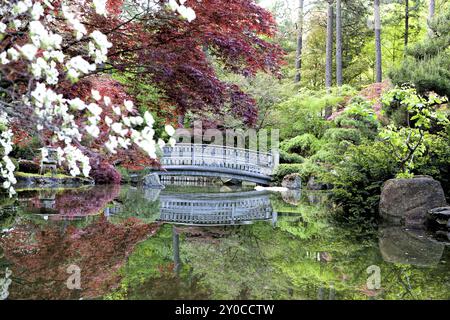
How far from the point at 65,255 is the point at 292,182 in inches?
555

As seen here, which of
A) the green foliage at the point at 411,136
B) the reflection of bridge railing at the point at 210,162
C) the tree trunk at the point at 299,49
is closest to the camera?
the green foliage at the point at 411,136

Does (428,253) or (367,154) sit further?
(367,154)

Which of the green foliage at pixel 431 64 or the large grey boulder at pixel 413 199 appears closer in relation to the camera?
the large grey boulder at pixel 413 199

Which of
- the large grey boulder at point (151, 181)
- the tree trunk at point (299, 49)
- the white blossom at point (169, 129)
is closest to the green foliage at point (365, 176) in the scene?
the white blossom at point (169, 129)

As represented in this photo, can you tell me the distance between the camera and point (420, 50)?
11.8m

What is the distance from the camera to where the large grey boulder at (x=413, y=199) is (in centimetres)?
699

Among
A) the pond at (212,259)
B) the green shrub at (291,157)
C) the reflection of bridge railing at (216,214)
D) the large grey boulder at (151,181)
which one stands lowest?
the pond at (212,259)

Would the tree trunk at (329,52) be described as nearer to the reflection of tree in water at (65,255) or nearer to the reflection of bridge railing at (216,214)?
the reflection of bridge railing at (216,214)

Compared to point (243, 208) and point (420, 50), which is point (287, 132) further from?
point (243, 208)

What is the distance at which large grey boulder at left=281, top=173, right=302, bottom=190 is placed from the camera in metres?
17.8
